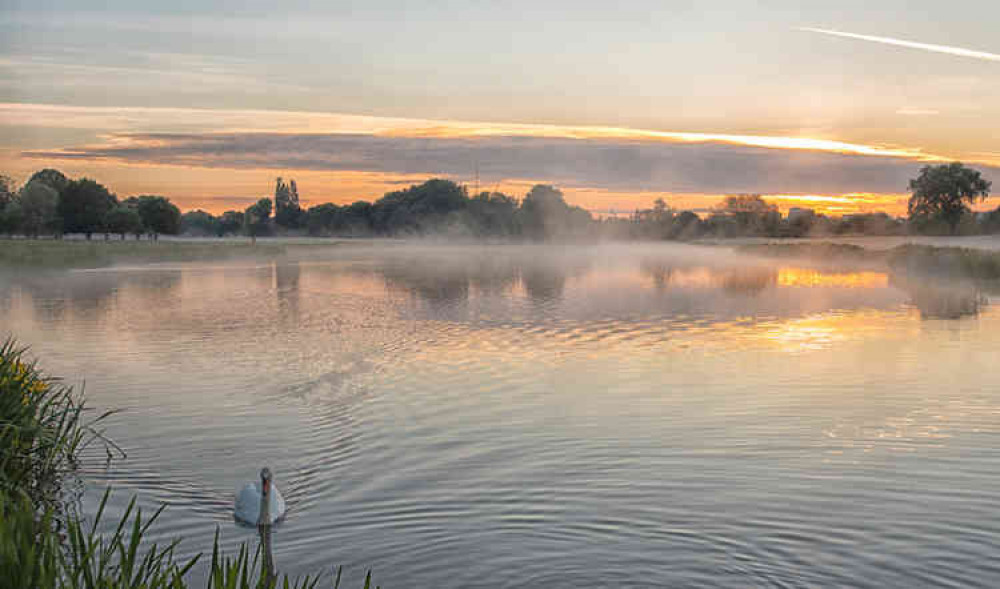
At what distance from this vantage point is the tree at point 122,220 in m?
112

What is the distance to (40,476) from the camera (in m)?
9.32

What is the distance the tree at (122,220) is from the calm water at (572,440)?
9224 cm

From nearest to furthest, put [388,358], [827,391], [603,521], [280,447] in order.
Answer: [603,521] < [280,447] < [827,391] < [388,358]

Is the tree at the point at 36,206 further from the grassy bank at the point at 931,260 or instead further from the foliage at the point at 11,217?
the grassy bank at the point at 931,260

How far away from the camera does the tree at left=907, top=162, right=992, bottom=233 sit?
311 feet

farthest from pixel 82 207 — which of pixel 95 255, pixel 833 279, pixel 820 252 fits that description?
pixel 833 279

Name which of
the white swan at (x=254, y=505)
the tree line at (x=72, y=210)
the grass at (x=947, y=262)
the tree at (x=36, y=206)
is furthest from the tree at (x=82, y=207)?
the white swan at (x=254, y=505)

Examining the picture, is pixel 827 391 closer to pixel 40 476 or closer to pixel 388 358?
pixel 388 358

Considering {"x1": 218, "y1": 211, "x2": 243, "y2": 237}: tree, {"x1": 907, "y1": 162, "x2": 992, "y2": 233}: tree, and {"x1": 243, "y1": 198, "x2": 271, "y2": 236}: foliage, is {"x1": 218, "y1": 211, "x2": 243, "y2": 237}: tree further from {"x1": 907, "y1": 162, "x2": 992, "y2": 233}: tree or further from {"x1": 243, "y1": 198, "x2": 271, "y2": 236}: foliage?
{"x1": 907, "y1": 162, "x2": 992, "y2": 233}: tree

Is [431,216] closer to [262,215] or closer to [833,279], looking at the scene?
[262,215]

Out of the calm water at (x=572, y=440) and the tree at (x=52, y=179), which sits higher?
the tree at (x=52, y=179)

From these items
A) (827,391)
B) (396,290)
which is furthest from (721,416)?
(396,290)

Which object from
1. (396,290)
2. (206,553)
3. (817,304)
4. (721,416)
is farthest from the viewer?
(396,290)

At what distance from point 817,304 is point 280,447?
23.5 metres
